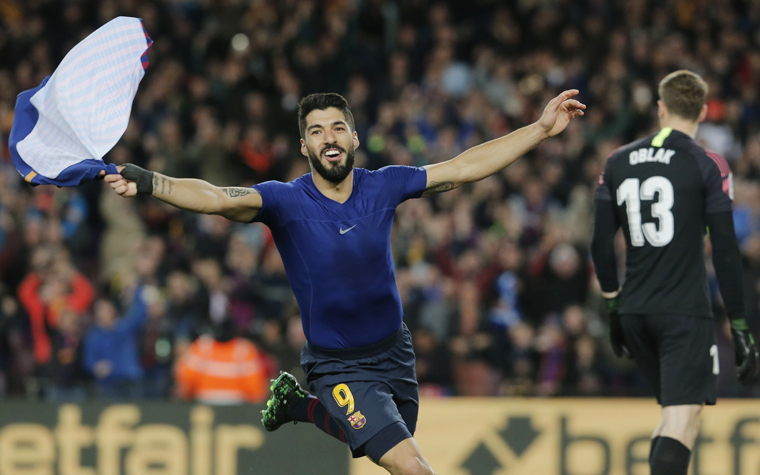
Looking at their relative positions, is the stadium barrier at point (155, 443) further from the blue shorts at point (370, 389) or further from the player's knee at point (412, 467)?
the player's knee at point (412, 467)

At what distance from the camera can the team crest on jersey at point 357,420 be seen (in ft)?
16.6

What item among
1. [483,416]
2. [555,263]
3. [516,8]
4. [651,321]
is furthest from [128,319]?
[516,8]

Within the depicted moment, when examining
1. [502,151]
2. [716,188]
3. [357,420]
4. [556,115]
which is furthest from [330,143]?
[716,188]

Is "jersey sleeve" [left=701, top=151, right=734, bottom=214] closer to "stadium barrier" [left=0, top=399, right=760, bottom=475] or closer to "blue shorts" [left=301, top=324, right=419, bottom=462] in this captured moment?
"blue shorts" [left=301, top=324, right=419, bottom=462]

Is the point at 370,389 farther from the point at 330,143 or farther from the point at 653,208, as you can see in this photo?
the point at 653,208

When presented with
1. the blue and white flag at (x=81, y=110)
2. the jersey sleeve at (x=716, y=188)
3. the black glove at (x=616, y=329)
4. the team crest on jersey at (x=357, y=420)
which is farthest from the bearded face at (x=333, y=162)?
the jersey sleeve at (x=716, y=188)

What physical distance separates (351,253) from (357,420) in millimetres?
840

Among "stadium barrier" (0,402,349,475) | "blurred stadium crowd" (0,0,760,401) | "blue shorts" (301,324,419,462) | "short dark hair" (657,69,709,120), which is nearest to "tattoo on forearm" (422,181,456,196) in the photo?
"blue shorts" (301,324,419,462)

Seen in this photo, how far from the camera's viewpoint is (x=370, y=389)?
5168 millimetres

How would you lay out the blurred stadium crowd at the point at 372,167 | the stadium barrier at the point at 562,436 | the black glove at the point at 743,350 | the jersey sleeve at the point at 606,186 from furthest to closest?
the blurred stadium crowd at the point at 372,167, the stadium barrier at the point at 562,436, the jersey sleeve at the point at 606,186, the black glove at the point at 743,350

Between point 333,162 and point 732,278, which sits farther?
point 732,278

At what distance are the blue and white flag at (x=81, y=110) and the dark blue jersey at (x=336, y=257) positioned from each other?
0.81 m

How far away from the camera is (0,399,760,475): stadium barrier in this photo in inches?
334

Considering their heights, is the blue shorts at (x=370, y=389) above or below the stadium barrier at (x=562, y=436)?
above
